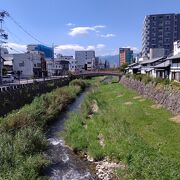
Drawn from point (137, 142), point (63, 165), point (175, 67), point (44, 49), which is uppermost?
point (44, 49)

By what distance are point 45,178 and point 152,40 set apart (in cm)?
13474

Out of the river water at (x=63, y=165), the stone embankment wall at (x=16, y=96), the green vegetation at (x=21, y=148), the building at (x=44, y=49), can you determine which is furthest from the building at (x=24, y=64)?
the river water at (x=63, y=165)

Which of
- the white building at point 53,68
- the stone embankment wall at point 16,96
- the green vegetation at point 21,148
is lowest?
the green vegetation at point 21,148

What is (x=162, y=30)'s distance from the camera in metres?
143

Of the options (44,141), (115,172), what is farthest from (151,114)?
(115,172)

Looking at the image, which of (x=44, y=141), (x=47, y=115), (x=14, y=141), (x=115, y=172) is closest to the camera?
(x=115, y=172)

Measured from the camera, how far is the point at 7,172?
41.7 feet

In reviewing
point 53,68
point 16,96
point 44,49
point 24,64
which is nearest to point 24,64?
point 24,64

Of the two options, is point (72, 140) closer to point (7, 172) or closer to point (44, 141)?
point (44, 141)

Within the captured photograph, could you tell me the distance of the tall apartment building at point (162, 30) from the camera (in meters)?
141

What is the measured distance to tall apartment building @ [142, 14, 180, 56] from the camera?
5551 inches

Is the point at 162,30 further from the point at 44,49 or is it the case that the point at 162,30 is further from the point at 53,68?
the point at 44,49

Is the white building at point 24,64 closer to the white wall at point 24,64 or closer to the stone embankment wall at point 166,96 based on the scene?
the white wall at point 24,64

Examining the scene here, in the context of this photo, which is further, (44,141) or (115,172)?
(44,141)
